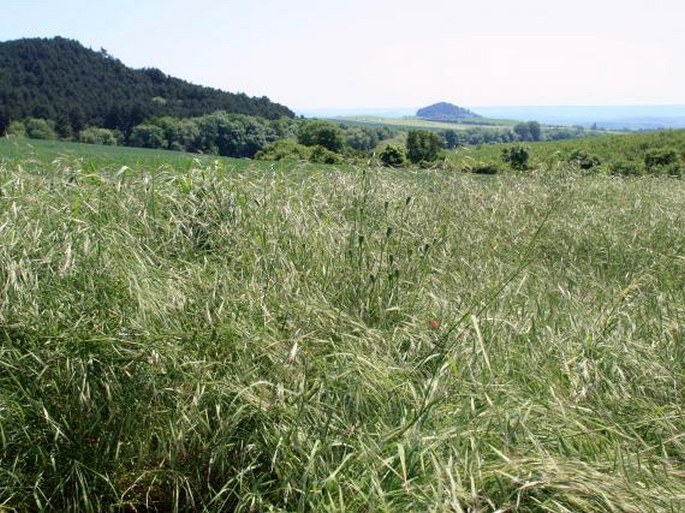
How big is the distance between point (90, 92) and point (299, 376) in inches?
1629

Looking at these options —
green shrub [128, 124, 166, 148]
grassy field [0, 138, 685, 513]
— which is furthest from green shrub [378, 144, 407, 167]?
green shrub [128, 124, 166, 148]

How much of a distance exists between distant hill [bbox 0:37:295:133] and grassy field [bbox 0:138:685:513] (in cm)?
2643

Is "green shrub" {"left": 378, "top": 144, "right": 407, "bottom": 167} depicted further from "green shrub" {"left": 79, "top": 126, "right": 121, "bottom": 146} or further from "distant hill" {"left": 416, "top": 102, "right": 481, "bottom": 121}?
"distant hill" {"left": 416, "top": 102, "right": 481, "bottom": 121}

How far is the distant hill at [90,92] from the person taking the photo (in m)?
30.9

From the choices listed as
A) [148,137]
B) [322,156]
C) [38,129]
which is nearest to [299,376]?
[322,156]

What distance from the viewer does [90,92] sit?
40.2 m

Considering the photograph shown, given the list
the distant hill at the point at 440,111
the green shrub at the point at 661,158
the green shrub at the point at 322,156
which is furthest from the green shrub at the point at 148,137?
the distant hill at the point at 440,111

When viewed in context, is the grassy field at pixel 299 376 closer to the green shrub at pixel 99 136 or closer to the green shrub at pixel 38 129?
the green shrub at pixel 38 129

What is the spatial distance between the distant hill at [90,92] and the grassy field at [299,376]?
1041 inches

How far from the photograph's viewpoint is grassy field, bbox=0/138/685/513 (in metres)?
2.42

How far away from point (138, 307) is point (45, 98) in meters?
34.6

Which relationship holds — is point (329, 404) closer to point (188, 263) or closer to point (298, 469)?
point (298, 469)

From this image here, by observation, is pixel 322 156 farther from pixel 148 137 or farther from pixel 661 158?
pixel 148 137

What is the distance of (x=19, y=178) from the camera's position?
4613 mm
